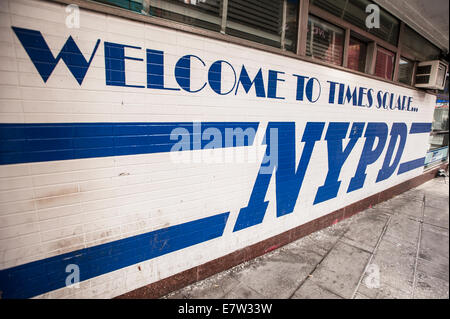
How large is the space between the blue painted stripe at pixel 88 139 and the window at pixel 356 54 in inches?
135

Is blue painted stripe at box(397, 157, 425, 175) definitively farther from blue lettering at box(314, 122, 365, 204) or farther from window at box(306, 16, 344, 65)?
window at box(306, 16, 344, 65)

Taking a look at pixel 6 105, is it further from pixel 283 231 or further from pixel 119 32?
pixel 283 231

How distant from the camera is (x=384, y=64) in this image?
4.96 metres

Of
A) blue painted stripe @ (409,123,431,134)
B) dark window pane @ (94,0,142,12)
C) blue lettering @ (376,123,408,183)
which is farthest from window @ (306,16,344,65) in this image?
blue painted stripe @ (409,123,431,134)

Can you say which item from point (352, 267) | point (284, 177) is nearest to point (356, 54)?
point (284, 177)

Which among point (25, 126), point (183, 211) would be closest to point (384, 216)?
point (183, 211)

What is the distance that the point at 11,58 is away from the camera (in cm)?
154

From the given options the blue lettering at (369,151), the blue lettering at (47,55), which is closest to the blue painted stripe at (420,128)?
the blue lettering at (369,151)

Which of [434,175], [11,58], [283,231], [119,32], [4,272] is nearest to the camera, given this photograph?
[11,58]

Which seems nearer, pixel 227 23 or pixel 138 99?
pixel 138 99

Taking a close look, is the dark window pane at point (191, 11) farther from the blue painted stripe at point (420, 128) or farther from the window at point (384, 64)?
the blue painted stripe at point (420, 128)

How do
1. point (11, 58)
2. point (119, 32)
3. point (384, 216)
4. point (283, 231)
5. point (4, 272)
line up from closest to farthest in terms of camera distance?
point (11, 58), point (4, 272), point (119, 32), point (283, 231), point (384, 216)

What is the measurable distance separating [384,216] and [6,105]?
20.3 ft
